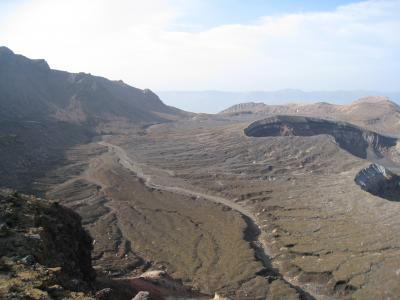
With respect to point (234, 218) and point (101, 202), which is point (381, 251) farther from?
point (101, 202)

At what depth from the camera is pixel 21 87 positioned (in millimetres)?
177500

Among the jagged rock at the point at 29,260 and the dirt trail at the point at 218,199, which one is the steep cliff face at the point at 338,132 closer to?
the dirt trail at the point at 218,199

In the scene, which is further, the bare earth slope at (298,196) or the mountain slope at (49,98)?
the mountain slope at (49,98)

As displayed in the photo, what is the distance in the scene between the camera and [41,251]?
26.2 meters

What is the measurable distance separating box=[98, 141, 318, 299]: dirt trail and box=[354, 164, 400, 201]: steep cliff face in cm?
3020

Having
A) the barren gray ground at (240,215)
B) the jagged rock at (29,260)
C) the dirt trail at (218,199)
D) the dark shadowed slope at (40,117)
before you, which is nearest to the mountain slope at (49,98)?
the dark shadowed slope at (40,117)

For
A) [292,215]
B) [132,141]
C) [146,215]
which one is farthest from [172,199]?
[132,141]

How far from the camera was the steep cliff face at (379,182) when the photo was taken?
104062 mm

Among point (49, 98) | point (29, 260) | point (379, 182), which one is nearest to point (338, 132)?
point (379, 182)

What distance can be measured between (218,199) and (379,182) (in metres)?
40.7

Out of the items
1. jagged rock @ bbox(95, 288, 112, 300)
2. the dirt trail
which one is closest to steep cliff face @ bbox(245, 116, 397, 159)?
the dirt trail

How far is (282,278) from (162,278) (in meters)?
20.2

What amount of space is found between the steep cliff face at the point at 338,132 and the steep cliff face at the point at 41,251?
12173cm

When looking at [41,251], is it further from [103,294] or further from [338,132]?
[338,132]
